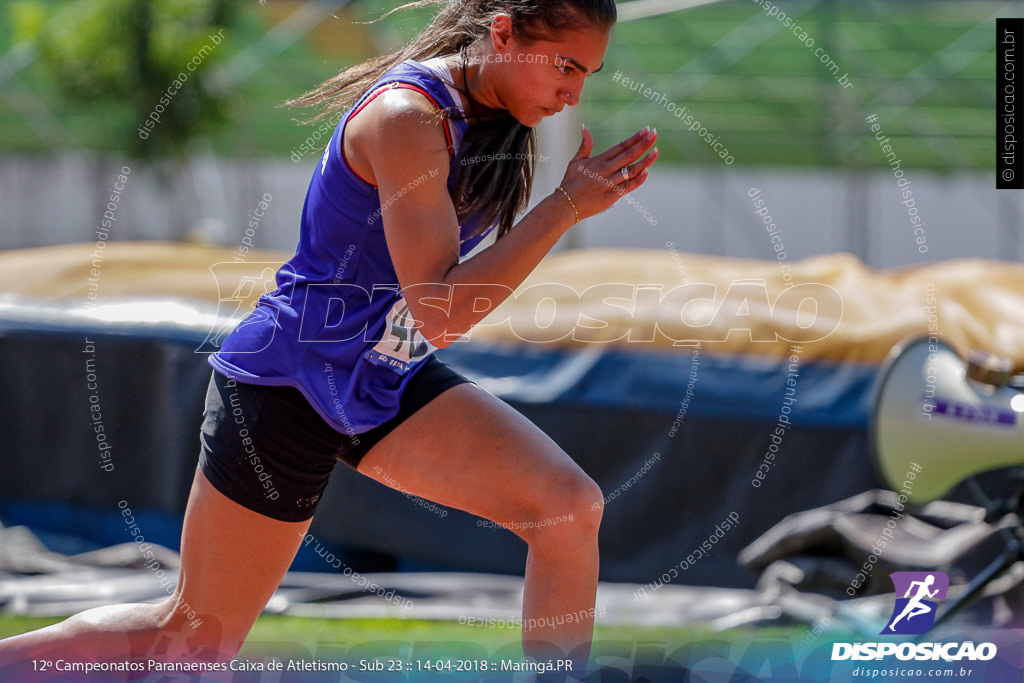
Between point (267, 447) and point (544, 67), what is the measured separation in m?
0.82

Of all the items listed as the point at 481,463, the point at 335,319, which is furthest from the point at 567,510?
the point at 335,319

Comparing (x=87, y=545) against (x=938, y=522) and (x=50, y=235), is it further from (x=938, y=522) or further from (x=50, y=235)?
(x=50, y=235)

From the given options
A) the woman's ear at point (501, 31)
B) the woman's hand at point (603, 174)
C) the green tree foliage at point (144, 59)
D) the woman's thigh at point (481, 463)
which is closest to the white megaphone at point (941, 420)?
the woman's thigh at point (481, 463)

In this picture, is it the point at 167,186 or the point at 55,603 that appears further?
the point at 167,186

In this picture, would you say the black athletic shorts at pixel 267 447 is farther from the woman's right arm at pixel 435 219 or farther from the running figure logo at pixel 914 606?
the running figure logo at pixel 914 606

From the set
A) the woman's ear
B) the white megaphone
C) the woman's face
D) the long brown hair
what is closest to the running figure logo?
the white megaphone

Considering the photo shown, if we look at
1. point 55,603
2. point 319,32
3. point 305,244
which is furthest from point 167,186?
point 305,244

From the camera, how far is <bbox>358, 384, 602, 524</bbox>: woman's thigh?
6.07 feet

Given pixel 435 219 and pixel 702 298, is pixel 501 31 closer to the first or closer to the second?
pixel 435 219

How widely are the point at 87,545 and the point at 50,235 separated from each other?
972cm

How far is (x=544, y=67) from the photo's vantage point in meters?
1.76

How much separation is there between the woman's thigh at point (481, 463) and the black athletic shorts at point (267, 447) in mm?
68

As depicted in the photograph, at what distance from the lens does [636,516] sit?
4.12m

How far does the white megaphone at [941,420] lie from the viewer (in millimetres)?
2834
